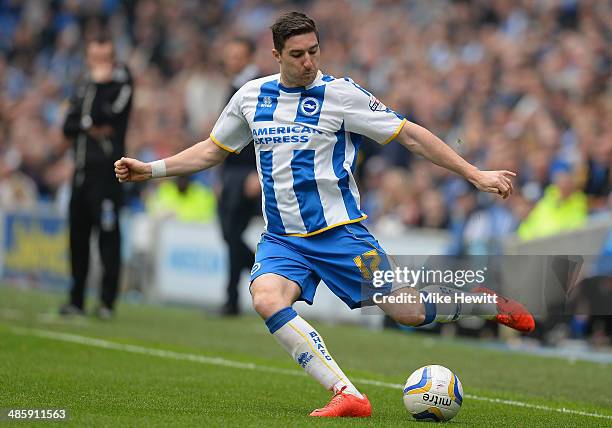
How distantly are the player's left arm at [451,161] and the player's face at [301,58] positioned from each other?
62 centimetres

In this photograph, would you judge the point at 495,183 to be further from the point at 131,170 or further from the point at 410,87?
the point at 410,87

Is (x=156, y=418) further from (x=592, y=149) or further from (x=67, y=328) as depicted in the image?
(x=592, y=149)

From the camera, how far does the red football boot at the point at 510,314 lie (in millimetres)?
6621

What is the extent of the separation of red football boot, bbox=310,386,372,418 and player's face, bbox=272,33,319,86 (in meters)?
1.75

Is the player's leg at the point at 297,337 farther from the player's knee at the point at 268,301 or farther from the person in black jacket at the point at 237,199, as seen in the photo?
the person in black jacket at the point at 237,199

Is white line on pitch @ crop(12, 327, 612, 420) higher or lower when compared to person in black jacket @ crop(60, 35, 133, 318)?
lower

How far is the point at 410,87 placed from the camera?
1742 centimetres

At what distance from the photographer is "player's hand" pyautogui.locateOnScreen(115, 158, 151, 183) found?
6.70 meters

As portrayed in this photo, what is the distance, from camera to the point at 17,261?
18453mm

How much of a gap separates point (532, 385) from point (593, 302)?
2506 mm

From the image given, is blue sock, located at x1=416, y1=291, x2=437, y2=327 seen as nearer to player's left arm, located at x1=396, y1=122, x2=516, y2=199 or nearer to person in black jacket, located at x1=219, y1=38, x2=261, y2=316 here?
player's left arm, located at x1=396, y1=122, x2=516, y2=199

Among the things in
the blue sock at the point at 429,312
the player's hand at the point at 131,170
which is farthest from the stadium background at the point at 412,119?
the player's hand at the point at 131,170

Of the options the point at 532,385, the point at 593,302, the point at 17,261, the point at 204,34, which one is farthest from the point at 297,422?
the point at 204,34

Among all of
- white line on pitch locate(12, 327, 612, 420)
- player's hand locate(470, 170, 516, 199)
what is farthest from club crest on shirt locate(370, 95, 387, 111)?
white line on pitch locate(12, 327, 612, 420)
